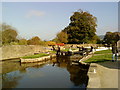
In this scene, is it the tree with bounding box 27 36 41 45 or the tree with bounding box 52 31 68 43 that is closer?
the tree with bounding box 27 36 41 45

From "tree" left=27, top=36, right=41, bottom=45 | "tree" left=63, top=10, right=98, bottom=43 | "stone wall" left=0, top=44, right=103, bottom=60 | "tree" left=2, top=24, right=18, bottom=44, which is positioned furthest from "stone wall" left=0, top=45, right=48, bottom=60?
"tree" left=63, top=10, right=98, bottom=43

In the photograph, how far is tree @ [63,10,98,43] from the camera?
55.7 meters

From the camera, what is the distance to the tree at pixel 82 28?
55.7m

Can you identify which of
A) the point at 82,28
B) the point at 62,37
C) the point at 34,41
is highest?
the point at 82,28

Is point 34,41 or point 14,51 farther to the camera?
point 34,41

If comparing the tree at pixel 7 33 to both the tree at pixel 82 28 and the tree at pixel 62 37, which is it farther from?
the tree at pixel 82 28

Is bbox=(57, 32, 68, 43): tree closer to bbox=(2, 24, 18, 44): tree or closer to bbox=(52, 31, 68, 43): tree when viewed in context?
bbox=(52, 31, 68, 43): tree

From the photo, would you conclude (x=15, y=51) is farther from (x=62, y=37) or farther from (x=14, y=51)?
(x=62, y=37)

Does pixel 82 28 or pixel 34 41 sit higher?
pixel 82 28

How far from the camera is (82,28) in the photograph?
2217 inches

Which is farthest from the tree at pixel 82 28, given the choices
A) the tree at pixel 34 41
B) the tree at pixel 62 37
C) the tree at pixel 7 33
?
the tree at pixel 7 33

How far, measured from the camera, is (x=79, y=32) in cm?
5634

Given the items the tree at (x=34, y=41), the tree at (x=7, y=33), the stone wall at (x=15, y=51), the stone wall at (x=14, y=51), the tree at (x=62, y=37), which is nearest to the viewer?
the stone wall at (x=14, y=51)

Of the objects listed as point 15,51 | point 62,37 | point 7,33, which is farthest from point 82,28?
point 15,51
